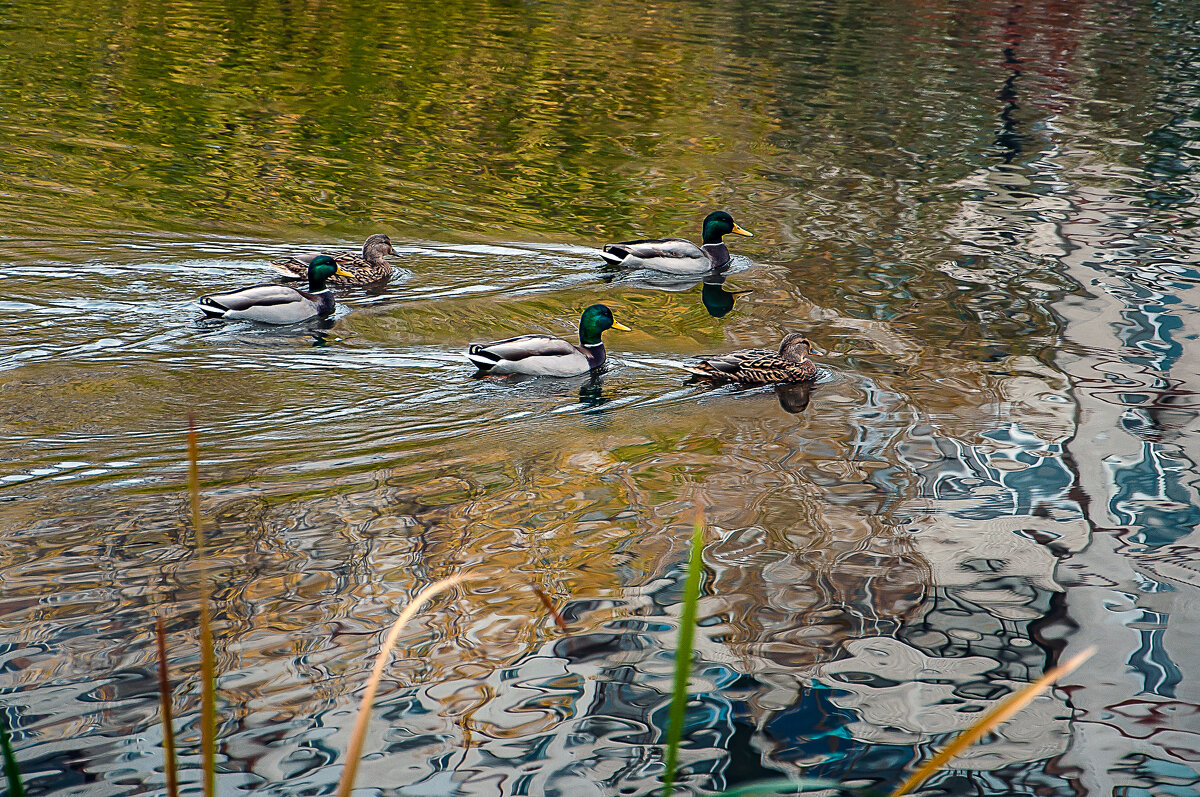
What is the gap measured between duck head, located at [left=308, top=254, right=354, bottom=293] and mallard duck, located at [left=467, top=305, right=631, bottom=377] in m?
1.89

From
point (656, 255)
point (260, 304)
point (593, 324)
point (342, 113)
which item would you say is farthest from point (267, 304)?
point (342, 113)

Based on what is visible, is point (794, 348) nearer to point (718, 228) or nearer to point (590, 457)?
point (590, 457)

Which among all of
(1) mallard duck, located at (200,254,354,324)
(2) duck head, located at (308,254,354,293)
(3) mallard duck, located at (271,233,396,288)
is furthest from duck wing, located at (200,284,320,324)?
(3) mallard duck, located at (271,233,396,288)

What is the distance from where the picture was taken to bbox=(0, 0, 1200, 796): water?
4.76m

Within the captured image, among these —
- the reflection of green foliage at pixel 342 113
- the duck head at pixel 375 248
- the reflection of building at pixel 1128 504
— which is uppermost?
the reflection of green foliage at pixel 342 113

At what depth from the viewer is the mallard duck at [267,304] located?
9.27m

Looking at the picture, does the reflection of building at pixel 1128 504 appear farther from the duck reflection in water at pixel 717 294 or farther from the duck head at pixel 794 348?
the duck reflection in water at pixel 717 294

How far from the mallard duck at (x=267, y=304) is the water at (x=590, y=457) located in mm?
165

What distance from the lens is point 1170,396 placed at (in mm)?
8406

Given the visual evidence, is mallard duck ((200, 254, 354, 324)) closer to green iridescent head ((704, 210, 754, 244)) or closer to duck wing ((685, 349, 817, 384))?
duck wing ((685, 349, 817, 384))

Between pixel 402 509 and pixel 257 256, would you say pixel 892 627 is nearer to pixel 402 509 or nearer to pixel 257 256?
pixel 402 509

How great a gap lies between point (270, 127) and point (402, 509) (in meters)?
11.5

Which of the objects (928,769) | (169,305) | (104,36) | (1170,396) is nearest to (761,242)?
(1170,396)

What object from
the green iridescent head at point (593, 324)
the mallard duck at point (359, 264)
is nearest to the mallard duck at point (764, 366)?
the green iridescent head at point (593, 324)
